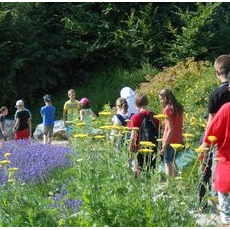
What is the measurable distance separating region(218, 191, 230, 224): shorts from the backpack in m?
2.17

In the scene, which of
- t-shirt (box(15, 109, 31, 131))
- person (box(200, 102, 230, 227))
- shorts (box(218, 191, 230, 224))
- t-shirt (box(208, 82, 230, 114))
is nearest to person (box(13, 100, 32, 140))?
t-shirt (box(15, 109, 31, 131))

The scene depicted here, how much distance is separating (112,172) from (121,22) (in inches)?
647

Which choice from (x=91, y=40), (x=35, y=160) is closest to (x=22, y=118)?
(x=35, y=160)

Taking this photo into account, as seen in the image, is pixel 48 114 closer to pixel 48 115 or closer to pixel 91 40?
pixel 48 115

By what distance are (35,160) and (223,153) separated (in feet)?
12.2

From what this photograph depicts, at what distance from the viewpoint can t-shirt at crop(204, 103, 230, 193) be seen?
4832 millimetres

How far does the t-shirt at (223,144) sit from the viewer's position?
4.83 m

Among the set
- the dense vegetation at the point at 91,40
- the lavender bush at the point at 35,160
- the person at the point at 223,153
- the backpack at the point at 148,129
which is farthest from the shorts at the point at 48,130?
the person at the point at 223,153

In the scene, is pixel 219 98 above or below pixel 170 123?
above

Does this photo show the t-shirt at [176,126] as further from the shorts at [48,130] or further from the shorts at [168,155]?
the shorts at [48,130]

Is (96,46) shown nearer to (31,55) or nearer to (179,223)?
(31,55)

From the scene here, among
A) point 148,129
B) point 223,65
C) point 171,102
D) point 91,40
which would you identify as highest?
point 91,40

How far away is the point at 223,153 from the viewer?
491 cm

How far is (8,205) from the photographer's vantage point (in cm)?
461
